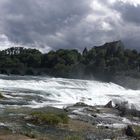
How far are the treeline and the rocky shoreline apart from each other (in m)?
65.8

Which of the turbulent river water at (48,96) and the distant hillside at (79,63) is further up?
the distant hillside at (79,63)

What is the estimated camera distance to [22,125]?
1906cm

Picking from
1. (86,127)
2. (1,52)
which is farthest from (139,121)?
(1,52)

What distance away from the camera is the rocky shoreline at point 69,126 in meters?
17.3

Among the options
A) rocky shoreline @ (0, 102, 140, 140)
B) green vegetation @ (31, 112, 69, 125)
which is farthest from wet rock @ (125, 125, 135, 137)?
green vegetation @ (31, 112, 69, 125)

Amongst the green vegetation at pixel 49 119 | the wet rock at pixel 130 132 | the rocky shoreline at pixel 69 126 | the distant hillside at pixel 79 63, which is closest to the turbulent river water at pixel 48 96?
the rocky shoreline at pixel 69 126

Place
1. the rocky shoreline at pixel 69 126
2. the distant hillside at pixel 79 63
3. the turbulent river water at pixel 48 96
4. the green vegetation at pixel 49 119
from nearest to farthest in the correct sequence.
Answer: the rocky shoreline at pixel 69 126, the green vegetation at pixel 49 119, the turbulent river water at pixel 48 96, the distant hillside at pixel 79 63

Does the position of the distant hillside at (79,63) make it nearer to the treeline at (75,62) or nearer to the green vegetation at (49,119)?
the treeline at (75,62)

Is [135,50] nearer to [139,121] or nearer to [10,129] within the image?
[139,121]

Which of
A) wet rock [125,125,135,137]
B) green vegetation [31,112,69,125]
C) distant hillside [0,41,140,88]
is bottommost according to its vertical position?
wet rock [125,125,135,137]

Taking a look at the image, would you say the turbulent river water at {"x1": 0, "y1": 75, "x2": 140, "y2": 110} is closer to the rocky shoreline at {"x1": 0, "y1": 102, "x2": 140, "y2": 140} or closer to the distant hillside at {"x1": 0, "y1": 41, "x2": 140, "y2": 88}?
the rocky shoreline at {"x1": 0, "y1": 102, "x2": 140, "y2": 140}

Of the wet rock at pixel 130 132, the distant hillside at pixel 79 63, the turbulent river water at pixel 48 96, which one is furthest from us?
the distant hillside at pixel 79 63

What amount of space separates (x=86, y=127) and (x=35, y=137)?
4843 millimetres

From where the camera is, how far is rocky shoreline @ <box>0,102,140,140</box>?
682 inches
